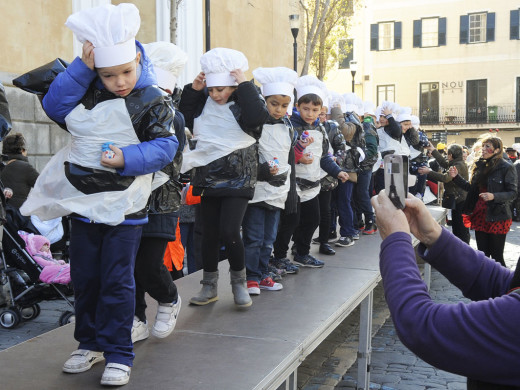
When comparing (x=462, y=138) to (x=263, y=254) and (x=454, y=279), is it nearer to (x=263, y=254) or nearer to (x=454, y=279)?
(x=263, y=254)

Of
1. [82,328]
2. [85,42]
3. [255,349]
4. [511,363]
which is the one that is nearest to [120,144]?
[85,42]

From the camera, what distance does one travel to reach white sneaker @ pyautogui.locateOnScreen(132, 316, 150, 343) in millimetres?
3783

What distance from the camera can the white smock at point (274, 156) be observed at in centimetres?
524

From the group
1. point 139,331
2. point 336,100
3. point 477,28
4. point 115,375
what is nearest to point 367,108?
point 336,100

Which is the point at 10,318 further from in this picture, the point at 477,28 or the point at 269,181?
the point at 477,28

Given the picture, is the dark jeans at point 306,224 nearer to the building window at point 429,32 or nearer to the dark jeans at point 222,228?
the dark jeans at point 222,228

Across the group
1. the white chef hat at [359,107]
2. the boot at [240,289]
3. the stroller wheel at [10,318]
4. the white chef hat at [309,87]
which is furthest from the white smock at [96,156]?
the white chef hat at [359,107]

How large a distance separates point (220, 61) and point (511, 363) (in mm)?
3334

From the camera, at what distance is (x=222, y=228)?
A: 4.66m

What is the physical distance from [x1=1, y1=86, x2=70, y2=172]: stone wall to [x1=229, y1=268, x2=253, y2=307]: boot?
6.24m

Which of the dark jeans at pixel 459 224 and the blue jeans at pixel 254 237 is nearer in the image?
the blue jeans at pixel 254 237

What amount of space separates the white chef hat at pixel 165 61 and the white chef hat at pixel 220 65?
280 mm

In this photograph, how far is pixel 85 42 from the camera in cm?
318

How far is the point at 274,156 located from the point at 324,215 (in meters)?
1.81
